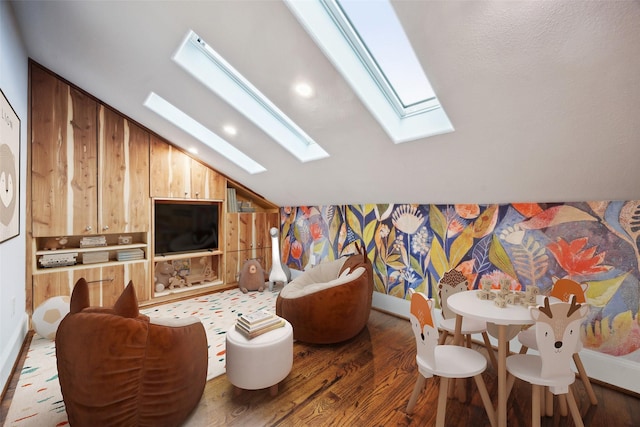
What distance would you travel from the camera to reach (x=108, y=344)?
148 cm

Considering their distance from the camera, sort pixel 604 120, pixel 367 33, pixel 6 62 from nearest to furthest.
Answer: pixel 604 120
pixel 367 33
pixel 6 62

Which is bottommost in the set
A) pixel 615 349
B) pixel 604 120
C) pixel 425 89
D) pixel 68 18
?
pixel 615 349

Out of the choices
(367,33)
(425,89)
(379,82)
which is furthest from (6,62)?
(425,89)

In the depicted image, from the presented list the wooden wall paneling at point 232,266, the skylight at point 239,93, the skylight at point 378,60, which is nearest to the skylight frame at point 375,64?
the skylight at point 378,60

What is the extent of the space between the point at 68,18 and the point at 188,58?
85 centimetres

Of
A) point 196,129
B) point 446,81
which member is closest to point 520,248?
point 446,81

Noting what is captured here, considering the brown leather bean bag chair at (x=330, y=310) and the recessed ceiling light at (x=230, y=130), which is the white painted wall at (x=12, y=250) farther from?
the brown leather bean bag chair at (x=330, y=310)

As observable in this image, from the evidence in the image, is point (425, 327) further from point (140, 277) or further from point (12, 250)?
point (140, 277)

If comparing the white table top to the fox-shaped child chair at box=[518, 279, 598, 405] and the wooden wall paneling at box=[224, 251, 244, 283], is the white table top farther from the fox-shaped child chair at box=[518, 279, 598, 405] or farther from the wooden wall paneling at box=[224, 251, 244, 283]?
the wooden wall paneling at box=[224, 251, 244, 283]

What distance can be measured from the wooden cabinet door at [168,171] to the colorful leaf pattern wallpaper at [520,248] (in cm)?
231

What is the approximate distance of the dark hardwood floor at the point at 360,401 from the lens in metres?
1.81

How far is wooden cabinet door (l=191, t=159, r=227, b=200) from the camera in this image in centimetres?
425

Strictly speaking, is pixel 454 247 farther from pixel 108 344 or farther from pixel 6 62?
pixel 6 62

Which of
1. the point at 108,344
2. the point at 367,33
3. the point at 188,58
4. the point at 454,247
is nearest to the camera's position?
the point at 108,344
